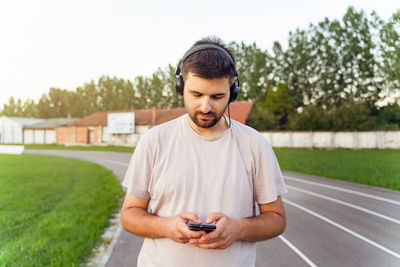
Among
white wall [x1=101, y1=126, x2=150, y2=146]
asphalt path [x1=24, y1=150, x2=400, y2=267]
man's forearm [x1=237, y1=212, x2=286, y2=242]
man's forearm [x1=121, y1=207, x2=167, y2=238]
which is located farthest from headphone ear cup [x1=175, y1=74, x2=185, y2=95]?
white wall [x1=101, y1=126, x2=150, y2=146]

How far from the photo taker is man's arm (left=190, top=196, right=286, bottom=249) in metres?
1.28

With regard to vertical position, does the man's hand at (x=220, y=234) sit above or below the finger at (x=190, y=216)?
below

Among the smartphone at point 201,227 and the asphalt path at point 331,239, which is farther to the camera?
the asphalt path at point 331,239

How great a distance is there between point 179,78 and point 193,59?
43cm

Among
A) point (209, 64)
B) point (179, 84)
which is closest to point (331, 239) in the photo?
point (179, 84)

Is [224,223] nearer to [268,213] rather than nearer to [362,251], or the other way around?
[268,213]

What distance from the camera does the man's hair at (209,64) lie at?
4.55 ft

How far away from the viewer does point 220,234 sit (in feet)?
4.20

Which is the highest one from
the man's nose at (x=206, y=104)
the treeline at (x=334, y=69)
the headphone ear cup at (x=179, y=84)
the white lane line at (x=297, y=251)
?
the treeline at (x=334, y=69)

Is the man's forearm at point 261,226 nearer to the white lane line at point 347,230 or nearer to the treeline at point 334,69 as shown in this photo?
the treeline at point 334,69

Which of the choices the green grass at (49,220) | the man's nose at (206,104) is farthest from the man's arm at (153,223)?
the green grass at (49,220)

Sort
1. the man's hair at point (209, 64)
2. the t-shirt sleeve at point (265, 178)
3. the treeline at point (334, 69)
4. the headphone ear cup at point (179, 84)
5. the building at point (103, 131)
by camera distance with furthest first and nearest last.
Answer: the building at point (103, 131)
the treeline at point (334, 69)
the headphone ear cup at point (179, 84)
the t-shirt sleeve at point (265, 178)
the man's hair at point (209, 64)

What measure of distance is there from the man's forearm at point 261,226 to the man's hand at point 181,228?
23cm

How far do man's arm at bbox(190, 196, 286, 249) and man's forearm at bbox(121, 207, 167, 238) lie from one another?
21cm
